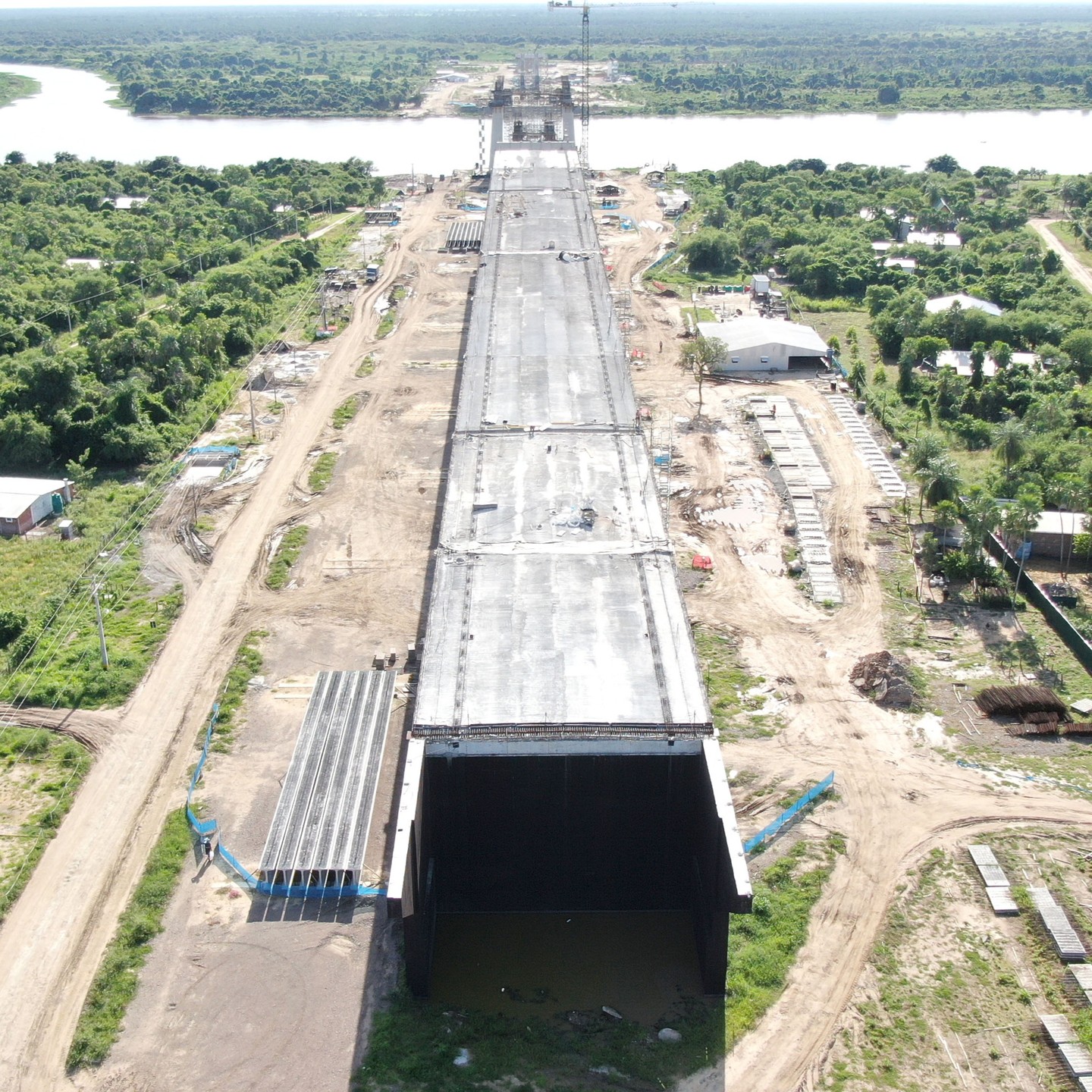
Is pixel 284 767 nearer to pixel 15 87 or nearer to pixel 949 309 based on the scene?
pixel 949 309

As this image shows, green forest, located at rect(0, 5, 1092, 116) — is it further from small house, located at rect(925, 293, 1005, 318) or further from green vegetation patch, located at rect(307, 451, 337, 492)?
green vegetation patch, located at rect(307, 451, 337, 492)

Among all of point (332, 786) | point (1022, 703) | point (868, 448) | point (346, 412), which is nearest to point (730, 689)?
point (1022, 703)

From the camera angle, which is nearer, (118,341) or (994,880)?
(994,880)

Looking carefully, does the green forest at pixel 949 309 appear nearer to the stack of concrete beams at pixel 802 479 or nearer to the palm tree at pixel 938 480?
the palm tree at pixel 938 480

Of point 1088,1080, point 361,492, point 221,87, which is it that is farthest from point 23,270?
point 221,87

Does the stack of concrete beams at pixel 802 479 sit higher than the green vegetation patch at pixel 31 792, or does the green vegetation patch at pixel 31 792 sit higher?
the stack of concrete beams at pixel 802 479

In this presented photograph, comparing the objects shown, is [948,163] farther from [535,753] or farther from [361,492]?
[535,753]

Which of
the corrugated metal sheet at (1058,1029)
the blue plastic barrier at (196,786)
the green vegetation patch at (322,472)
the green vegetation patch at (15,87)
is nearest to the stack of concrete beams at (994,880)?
the corrugated metal sheet at (1058,1029)
